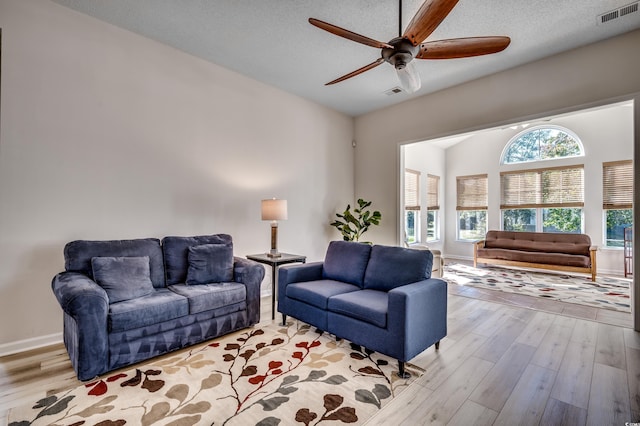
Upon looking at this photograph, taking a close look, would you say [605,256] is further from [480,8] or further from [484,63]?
[480,8]

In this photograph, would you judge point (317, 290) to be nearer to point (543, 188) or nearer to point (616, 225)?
point (543, 188)

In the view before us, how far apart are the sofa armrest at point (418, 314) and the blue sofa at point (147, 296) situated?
1565 mm

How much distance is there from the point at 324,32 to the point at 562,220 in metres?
6.69

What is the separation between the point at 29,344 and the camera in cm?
262

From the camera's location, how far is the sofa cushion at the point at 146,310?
2236mm

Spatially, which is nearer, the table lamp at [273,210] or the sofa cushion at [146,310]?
the sofa cushion at [146,310]

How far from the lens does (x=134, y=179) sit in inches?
126

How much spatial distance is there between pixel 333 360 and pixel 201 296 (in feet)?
4.31

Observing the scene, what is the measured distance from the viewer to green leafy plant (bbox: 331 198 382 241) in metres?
5.30

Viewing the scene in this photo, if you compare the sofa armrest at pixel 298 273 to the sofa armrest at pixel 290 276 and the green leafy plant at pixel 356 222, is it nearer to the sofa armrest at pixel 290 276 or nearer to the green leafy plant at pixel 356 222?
the sofa armrest at pixel 290 276

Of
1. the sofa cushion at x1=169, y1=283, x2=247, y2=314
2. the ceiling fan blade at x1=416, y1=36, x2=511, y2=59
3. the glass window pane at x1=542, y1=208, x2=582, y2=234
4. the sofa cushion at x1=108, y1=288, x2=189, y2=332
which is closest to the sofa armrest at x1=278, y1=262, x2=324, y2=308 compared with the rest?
the sofa cushion at x1=169, y1=283, x2=247, y2=314

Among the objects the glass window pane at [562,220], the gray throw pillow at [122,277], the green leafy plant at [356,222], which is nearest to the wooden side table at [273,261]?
the gray throw pillow at [122,277]

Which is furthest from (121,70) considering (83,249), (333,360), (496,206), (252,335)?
(496,206)

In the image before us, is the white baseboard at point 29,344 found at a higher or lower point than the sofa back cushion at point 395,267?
lower
